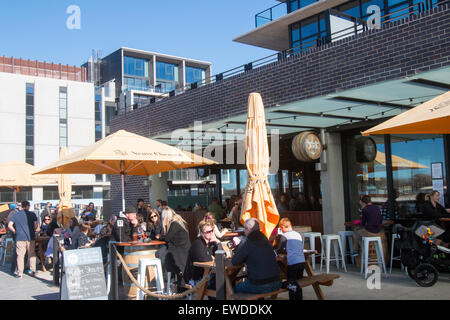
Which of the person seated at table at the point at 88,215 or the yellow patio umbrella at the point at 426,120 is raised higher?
the yellow patio umbrella at the point at 426,120

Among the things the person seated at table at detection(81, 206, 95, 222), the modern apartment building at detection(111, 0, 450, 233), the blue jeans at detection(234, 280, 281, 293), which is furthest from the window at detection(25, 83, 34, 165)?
the blue jeans at detection(234, 280, 281, 293)

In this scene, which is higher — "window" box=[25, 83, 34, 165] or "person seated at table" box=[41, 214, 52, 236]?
"window" box=[25, 83, 34, 165]

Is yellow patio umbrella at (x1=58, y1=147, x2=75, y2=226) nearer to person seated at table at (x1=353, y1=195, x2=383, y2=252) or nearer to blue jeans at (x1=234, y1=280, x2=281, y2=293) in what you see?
person seated at table at (x1=353, y1=195, x2=383, y2=252)

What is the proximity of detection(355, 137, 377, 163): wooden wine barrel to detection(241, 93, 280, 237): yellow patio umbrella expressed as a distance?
16.3ft

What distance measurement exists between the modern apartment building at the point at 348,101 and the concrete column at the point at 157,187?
7.97 feet

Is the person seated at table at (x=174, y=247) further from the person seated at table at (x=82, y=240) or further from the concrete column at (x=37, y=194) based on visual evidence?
the concrete column at (x=37, y=194)

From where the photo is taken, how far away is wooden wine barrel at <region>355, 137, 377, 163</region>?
11.0m

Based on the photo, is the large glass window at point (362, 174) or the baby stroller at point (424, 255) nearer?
the baby stroller at point (424, 255)

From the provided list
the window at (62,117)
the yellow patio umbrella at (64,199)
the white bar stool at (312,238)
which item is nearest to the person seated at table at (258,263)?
the white bar stool at (312,238)

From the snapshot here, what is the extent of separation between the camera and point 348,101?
894cm

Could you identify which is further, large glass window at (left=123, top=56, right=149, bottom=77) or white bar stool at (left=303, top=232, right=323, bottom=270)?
large glass window at (left=123, top=56, right=149, bottom=77)

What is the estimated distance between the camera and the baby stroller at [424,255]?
759 cm

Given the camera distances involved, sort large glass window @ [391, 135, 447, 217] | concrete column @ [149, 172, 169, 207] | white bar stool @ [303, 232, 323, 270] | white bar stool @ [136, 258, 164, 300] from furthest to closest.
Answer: concrete column @ [149, 172, 169, 207] < white bar stool @ [303, 232, 323, 270] < large glass window @ [391, 135, 447, 217] < white bar stool @ [136, 258, 164, 300]
